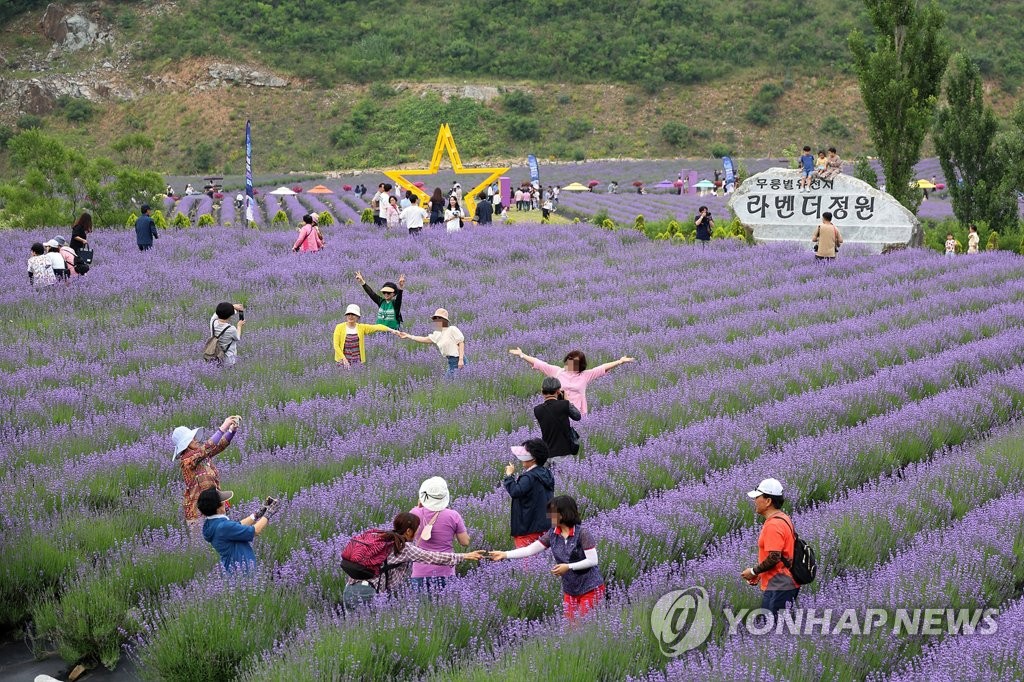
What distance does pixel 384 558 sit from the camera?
5848 mm

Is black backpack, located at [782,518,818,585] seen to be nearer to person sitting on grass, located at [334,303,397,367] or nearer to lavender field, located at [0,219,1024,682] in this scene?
lavender field, located at [0,219,1024,682]

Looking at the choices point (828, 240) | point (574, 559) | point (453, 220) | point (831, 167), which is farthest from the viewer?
point (453, 220)

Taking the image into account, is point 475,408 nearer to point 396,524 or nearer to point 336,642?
point 396,524

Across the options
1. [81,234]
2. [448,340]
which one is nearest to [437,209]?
[81,234]

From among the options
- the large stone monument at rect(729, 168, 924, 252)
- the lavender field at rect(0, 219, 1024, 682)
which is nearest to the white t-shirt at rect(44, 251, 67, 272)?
the lavender field at rect(0, 219, 1024, 682)

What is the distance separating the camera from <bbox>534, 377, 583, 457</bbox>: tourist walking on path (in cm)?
786

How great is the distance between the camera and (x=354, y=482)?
7.54 m

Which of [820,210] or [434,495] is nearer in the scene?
[434,495]

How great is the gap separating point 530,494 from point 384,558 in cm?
101

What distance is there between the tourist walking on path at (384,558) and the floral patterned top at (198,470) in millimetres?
1484

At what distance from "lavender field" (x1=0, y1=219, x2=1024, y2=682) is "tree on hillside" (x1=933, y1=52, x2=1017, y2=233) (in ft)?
22.7

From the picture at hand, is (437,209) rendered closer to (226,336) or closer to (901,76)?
(901,76)

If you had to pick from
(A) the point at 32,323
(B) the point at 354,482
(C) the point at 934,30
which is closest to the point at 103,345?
(A) the point at 32,323

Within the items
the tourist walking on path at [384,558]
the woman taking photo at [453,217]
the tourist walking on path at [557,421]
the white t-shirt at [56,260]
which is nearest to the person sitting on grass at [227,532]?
the tourist walking on path at [384,558]
